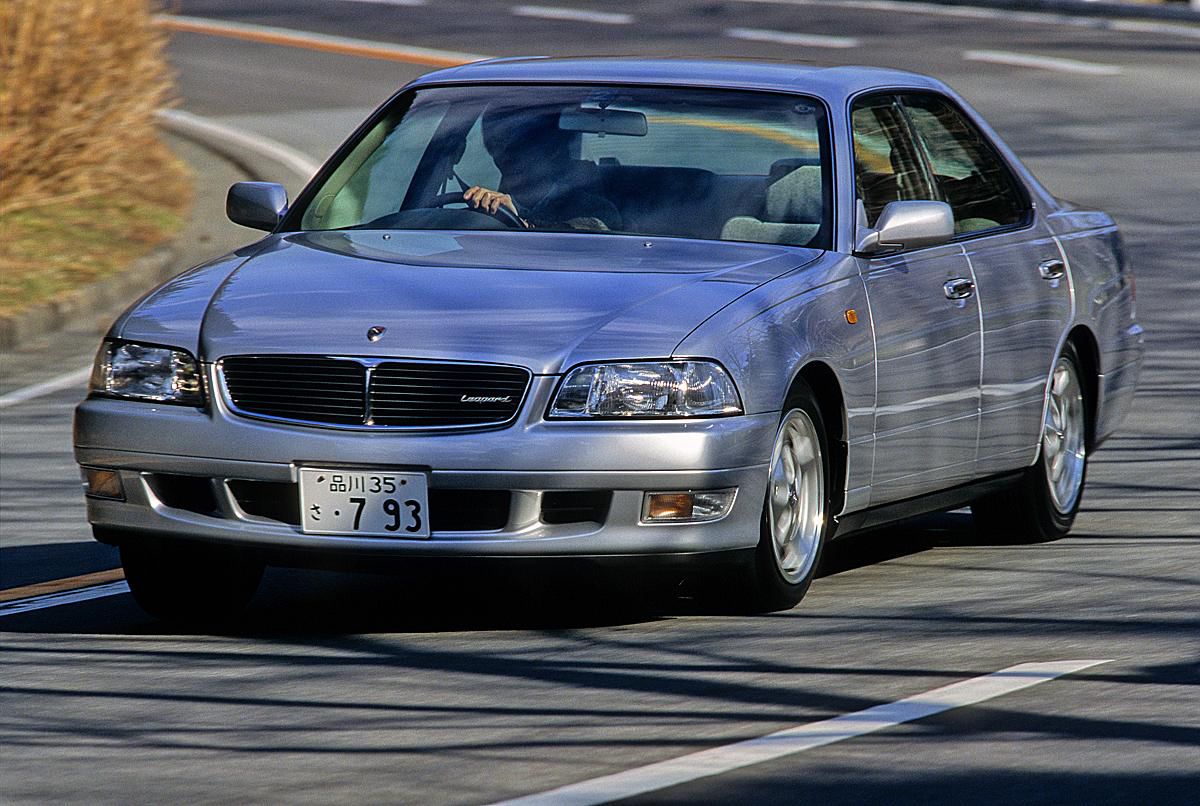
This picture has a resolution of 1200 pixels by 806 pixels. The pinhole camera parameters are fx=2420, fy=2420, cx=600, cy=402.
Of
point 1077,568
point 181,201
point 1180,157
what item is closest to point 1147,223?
point 1180,157

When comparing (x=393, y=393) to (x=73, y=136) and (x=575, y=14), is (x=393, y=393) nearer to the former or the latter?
(x=73, y=136)

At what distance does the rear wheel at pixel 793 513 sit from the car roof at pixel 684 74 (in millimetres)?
1303

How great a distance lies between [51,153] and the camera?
16.3m

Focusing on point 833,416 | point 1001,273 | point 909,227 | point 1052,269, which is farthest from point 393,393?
point 1052,269

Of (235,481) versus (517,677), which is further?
(235,481)

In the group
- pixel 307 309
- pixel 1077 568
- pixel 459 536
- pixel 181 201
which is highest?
pixel 307 309

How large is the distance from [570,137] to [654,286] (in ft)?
3.68

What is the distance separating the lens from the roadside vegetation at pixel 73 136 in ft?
51.4

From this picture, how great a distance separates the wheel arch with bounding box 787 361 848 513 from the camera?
6684mm

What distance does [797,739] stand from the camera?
510 cm

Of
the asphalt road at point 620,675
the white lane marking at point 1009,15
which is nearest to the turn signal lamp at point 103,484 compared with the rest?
the asphalt road at point 620,675

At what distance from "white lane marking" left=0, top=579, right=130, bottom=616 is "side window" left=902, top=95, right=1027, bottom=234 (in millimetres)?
2859

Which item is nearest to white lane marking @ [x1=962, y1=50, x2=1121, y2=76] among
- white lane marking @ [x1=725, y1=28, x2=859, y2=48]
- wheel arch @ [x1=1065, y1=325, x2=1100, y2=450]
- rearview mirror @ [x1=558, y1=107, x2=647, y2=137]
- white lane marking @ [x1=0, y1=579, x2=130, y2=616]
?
white lane marking @ [x1=725, y1=28, x2=859, y2=48]

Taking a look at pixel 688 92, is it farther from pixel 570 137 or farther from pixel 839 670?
pixel 839 670
